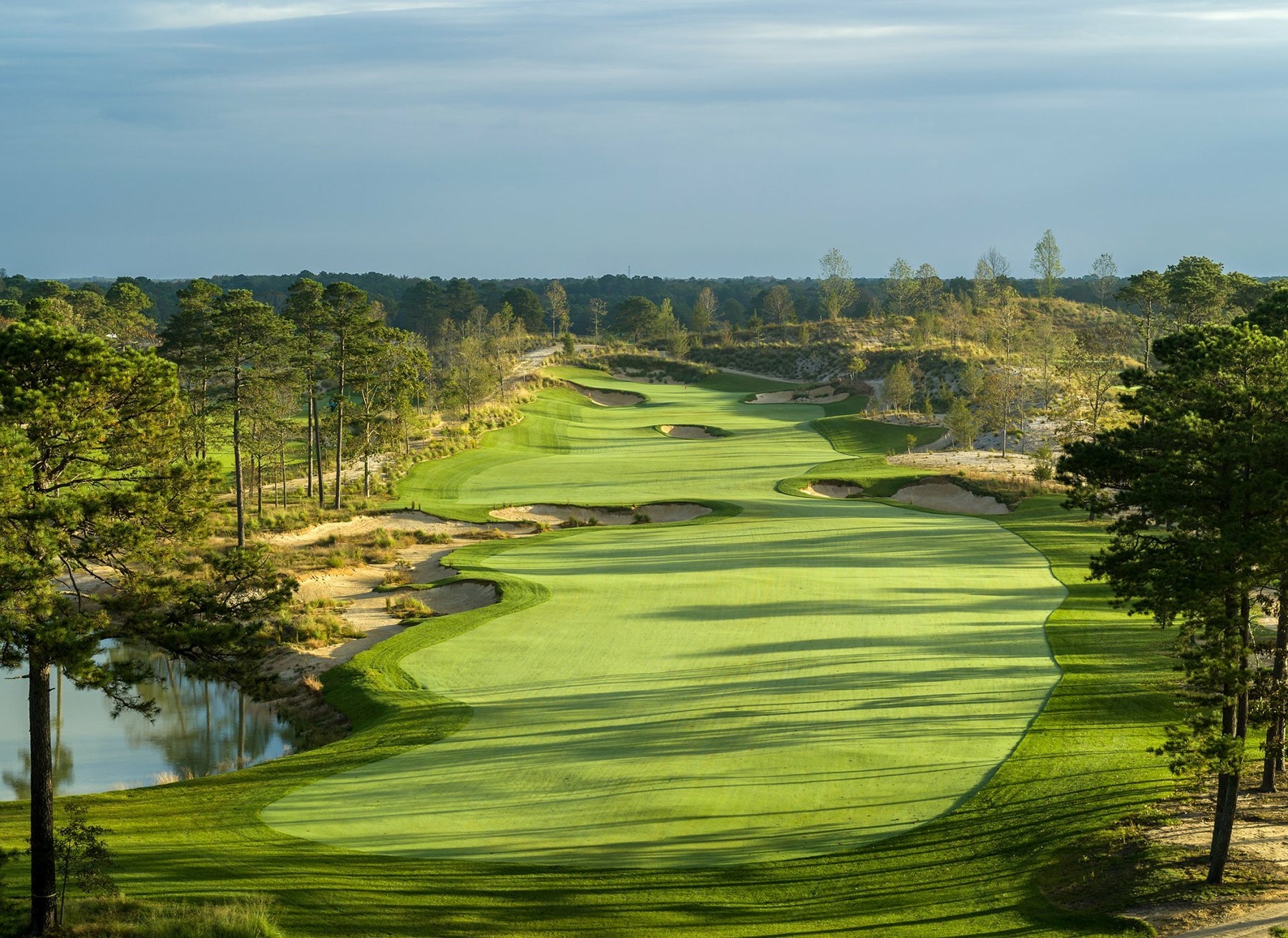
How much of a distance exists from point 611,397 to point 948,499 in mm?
54532

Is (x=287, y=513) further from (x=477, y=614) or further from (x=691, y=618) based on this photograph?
(x=691, y=618)

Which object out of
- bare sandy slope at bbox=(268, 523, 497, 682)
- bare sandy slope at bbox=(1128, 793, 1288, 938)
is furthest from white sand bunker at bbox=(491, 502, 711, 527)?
bare sandy slope at bbox=(1128, 793, 1288, 938)

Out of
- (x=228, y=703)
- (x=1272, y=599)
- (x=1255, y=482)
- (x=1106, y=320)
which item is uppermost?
(x=1106, y=320)

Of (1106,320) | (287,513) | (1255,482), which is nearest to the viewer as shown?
(1255,482)

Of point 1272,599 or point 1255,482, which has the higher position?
point 1255,482

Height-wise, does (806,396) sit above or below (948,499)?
above

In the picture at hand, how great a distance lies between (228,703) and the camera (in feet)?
98.7

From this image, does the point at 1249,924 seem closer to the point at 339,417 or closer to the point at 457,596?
the point at 457,596

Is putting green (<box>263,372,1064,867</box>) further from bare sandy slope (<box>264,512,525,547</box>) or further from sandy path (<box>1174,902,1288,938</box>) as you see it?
bare sandy slope (<box>264,512,525,547</box>)

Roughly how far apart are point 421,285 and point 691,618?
5661 inches

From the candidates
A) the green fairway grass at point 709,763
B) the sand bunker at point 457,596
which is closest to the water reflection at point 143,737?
the green fairway grass at point 709,763

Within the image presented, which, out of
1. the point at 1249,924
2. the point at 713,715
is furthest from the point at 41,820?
the point at 1249,924

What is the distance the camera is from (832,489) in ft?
198

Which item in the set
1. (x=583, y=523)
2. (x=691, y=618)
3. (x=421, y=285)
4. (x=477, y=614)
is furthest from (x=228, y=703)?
(x=421, y=285)
